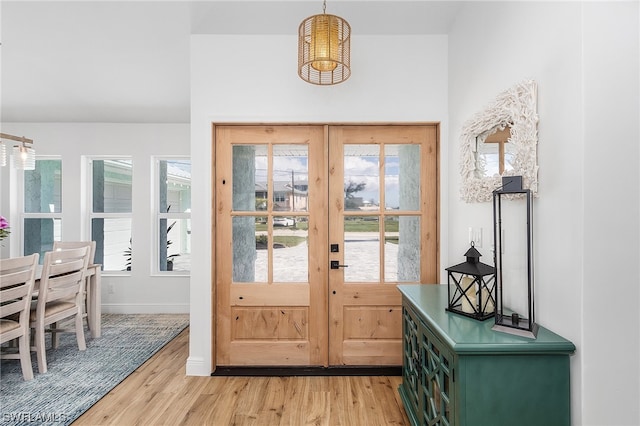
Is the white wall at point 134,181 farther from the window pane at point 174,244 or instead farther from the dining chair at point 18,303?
the dining chair at point 18,303

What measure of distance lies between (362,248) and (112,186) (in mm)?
3849

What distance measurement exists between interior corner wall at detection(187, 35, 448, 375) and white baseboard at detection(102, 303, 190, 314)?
6.34 feet

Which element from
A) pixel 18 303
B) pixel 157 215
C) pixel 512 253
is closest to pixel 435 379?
pixel 512 253

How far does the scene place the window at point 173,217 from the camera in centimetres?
454

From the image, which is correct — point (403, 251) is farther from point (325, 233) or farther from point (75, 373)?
point (75, 373)

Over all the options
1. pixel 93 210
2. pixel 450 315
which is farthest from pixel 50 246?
pixel 450 315

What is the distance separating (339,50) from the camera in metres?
2.09

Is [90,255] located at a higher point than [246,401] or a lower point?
higher

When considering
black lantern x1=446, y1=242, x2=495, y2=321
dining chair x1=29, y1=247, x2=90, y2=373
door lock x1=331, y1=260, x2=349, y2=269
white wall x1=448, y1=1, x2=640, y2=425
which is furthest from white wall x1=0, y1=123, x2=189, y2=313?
white wall x1=448, y1=1, x2=640, y2=425

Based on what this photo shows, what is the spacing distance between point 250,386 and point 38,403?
1.42 m

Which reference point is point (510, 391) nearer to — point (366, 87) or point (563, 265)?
point (563, 265)

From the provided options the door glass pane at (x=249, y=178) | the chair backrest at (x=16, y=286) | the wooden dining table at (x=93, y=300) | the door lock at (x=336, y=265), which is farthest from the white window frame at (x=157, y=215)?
the door lock at (x=336, y=265)

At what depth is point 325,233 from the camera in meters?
2.71

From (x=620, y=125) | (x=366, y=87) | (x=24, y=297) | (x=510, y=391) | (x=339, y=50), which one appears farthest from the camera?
(x=366, y=87)
